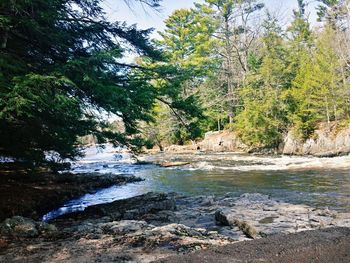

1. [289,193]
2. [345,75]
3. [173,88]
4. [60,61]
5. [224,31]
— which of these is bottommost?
→ [289,193]

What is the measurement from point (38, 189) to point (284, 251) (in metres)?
9.67

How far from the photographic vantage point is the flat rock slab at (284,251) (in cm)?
211

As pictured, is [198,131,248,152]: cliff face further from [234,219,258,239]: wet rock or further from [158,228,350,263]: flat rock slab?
[158,228,350,263]: flat rock slab

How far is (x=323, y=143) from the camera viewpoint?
26.1 metres

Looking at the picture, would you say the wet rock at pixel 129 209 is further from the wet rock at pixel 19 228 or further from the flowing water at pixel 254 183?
the wet rock at pixel 19 228

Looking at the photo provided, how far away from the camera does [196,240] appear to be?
4363 mm

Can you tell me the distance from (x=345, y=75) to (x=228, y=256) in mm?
32189

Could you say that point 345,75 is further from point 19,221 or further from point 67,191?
point 19,221

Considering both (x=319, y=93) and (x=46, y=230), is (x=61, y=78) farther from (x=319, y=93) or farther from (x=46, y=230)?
(x=319, y=93)

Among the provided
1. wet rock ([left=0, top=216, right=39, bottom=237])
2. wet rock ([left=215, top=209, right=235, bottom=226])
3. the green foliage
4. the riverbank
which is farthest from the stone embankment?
wet rock ([left=0, top=216, right=39, bottom=237])

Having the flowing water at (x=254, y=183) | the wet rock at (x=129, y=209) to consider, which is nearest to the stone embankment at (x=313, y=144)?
the flowing water at (x=254, y=183)

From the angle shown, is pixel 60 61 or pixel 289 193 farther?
pixel 289 193

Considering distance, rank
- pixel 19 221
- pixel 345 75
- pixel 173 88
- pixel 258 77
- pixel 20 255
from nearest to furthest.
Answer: pixel 20 255, pixel 19 221, pixel 173 88, pixel 345 75, pixel 258 77

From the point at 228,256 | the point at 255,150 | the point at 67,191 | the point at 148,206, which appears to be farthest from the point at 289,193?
the point at 255,150
